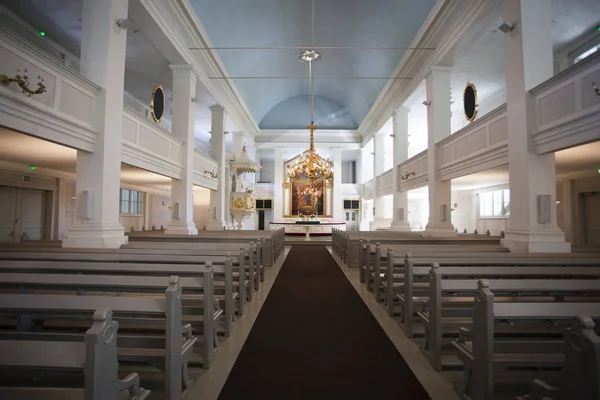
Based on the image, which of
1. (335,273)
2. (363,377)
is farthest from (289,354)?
(335,273)

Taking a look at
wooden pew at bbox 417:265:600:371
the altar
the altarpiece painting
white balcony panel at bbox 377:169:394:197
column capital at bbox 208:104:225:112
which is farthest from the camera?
the altarpiece painting

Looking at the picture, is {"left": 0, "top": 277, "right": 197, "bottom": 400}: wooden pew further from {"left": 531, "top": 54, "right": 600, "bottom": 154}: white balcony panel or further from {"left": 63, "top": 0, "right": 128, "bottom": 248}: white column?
{"left": 531, "top": 54, "right": 600, "bottom": 154}: white balcony panel

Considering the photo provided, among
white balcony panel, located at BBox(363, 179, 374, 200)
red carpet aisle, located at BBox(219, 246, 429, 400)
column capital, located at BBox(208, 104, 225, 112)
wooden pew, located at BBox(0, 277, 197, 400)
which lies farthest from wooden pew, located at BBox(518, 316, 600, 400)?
white balcony panel, located at BBox(363, 179, 374, 200)

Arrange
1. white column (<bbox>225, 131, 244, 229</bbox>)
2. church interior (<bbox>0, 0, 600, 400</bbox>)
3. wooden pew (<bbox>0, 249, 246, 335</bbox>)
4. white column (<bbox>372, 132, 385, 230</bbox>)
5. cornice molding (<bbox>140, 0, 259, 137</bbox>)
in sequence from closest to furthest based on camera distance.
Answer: church interior (<bbox>0, 0, 600, 400</bbox>) < wooden pew (<bbox>0, 249, 246, 335</bbox>) < cornice molding (<bbox>140, 0, 259, 137</bbox>) < white column (<bbox>225, 131, 244, 229</bbox>) < white column (<bbox>372, 132, 385, 230</bbox>)

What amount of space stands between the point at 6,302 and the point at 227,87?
1174 cm

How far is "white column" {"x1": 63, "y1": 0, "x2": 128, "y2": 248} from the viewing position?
213 inches

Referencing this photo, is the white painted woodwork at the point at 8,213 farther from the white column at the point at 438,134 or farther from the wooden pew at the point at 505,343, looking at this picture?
the white column at the point at 438,134

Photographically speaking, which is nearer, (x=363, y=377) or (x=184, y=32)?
(x=363, y=377)

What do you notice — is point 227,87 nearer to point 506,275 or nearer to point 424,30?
point 424,30

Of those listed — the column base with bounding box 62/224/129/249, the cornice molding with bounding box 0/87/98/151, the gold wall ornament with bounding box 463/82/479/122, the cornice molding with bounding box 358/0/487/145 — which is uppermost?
the cornice molding with bounding box 358/0/487/145

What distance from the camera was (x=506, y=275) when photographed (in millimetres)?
3193

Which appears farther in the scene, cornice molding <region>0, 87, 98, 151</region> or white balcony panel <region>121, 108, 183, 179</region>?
white balcony panel <region>121, 108, 183, 179</region>

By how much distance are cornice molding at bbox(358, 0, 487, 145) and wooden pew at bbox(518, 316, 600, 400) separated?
7.09m

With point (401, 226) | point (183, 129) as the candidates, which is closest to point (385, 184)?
point (401, 226)
